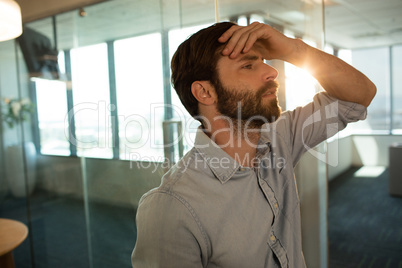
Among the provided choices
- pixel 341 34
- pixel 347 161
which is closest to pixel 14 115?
pixel 341 34

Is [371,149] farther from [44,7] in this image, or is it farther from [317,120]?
[44,7]

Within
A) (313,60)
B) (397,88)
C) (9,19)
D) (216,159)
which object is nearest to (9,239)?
(9,19)


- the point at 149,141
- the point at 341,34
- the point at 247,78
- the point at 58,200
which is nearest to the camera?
the point at 247,78

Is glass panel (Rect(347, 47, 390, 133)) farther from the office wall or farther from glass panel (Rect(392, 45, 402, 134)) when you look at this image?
the office wall

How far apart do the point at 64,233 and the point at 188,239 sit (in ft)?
4.67

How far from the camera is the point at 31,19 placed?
5.62ft

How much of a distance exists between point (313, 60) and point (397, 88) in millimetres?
4507

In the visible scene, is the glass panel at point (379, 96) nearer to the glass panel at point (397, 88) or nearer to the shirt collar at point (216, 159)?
the glass panel at point (397, 88)

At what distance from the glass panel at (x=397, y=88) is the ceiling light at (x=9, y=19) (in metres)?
4.74

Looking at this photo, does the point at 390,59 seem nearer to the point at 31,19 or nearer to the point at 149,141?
the point at 149,141

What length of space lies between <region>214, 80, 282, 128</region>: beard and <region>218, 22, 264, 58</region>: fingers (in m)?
0.13

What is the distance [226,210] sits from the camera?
0.97m

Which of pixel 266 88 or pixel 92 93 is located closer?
pixel 266 88

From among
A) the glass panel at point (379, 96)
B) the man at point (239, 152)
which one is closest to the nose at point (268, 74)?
the man at point (239, 152)
